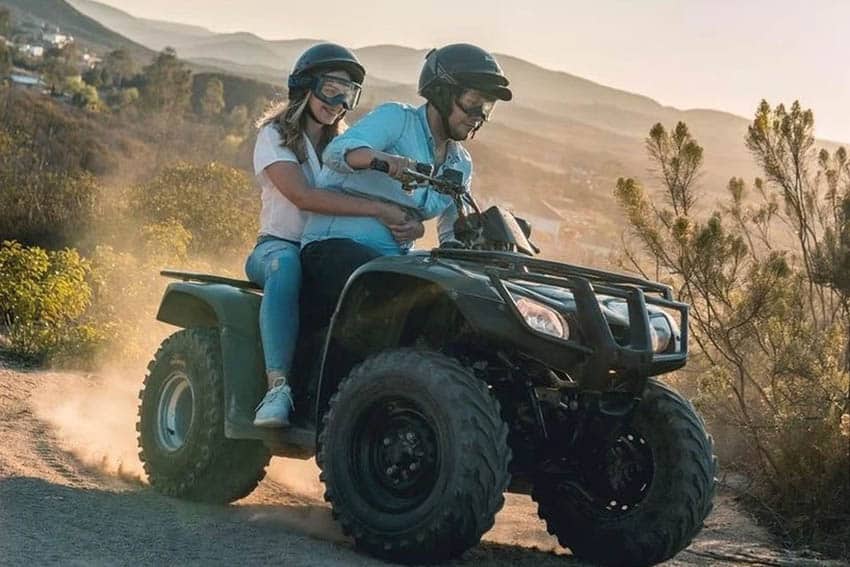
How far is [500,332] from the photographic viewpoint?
17.6 feet

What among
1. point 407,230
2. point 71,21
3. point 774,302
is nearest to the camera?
point 407,230

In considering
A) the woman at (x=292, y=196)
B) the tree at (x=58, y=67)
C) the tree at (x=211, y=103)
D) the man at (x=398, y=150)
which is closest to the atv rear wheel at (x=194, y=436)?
the woman at (x=292, y=196)

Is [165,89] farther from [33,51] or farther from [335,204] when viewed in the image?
[335,204]

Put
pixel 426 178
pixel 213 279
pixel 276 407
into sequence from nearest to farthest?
1. pixel 426 178
2. pixel 276 407
3. pixel 213 279

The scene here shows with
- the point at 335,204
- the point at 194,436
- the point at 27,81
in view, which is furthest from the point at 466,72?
the point at 27,81

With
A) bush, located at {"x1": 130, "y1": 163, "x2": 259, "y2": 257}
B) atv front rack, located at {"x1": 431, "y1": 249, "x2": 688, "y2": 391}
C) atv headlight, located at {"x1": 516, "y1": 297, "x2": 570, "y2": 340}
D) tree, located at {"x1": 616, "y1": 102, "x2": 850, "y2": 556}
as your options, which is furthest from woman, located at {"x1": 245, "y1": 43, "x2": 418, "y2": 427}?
bush, located at {"x1": 130, "y1": 163, "x2": 259, "y2": 257}

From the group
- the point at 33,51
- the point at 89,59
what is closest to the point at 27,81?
the point at 33,51

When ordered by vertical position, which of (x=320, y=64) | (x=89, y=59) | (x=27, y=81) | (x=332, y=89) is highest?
(x=89, y=59)

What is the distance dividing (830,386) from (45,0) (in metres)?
196

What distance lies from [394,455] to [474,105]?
1855 millimetres

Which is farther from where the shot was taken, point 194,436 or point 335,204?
point 194,436

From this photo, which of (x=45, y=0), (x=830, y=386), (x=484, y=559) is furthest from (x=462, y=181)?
(x=45, y=0)

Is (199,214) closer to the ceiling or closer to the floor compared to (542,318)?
closer to the floor

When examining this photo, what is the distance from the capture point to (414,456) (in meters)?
5.63
